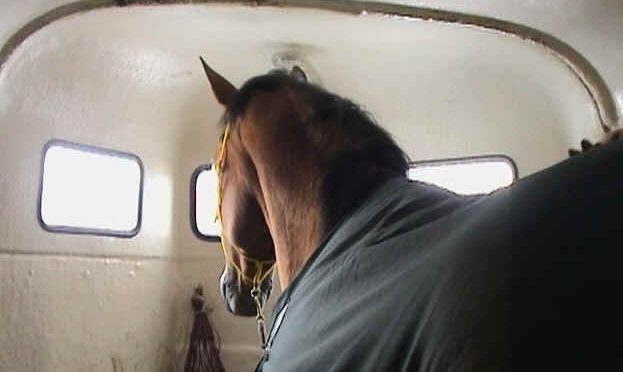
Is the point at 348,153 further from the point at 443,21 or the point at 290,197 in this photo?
the point at 443,21

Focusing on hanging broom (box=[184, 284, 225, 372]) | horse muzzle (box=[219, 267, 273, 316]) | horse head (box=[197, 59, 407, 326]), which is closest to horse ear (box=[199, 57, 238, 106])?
horse head (box=[197, 59, 407, 326])

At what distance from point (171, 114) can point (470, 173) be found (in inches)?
34.5

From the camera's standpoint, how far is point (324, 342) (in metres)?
0.61

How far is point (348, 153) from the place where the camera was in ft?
2.94

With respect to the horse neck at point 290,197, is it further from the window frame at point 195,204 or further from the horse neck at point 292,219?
the window frame at point 195,204

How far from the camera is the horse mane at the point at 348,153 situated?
0.85 metres

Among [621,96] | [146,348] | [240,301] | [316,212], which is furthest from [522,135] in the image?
[146,348]

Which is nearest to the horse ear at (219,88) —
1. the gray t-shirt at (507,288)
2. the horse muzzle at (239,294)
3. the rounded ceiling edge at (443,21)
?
the rounded ceiling edge at (443,21)

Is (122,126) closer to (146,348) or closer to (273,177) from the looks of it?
(146,348)

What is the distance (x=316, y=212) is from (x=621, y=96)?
0.99 m

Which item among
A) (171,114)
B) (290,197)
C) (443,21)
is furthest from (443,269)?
(171,114)

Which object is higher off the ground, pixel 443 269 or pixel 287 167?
pixel 287 167

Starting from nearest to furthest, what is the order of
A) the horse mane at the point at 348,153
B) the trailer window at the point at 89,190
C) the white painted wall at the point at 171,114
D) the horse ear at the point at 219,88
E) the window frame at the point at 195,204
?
the horse mane at the point at 348,153
the horse ear at the point at 219,88
the white painted wall at the point at 171,114
the trailer window at the point at 89,190
the window frame at the point at 195,204

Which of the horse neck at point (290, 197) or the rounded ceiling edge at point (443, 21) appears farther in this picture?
the rounded ceiling edge at point (443, 21)
